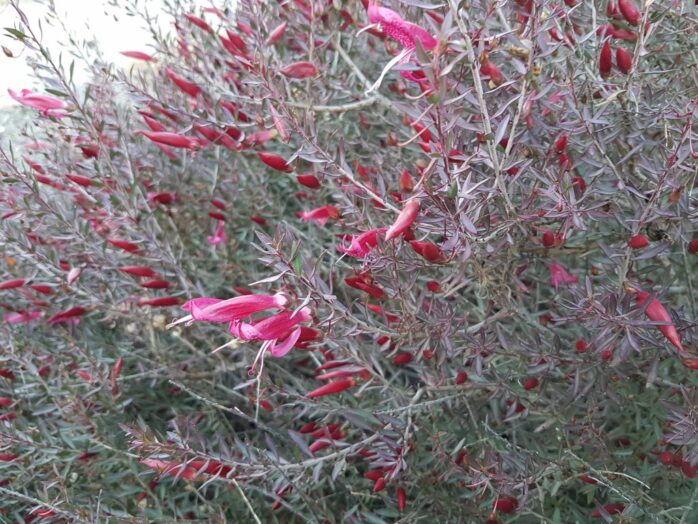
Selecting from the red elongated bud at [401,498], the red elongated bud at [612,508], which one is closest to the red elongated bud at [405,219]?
the red elongated bud at [401,498]

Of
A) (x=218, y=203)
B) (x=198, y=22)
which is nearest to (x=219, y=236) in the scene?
(x=218, y=203)

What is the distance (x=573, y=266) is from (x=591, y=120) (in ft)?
3.84

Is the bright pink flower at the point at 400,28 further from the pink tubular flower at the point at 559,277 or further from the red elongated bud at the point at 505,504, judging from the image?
the red elongated bud at the point at 505,504

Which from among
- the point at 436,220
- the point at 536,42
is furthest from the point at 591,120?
the point at 436,220

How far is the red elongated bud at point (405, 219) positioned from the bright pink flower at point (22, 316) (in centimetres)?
209

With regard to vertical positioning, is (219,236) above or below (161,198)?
below

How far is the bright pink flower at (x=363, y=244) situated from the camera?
1.73m

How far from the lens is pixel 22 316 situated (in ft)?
10.1

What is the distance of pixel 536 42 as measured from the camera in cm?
169

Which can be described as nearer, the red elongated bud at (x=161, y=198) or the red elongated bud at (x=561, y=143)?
the red elongated bud at (x=561, y=143)

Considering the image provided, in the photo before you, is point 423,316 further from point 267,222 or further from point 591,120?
point 267,222

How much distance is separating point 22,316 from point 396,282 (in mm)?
1940

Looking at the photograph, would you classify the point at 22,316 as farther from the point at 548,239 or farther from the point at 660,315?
the point at 660,315

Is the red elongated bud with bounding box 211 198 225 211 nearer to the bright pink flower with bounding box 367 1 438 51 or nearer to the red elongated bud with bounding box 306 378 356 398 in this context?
the red elongated bud with bounding box 306 378 356 398
